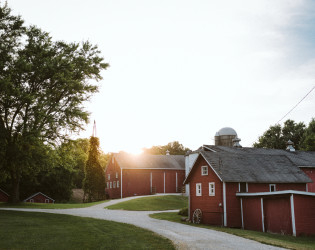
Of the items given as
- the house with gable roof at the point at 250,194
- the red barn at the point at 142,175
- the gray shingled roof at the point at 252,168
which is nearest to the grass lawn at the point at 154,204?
the house with gable roof at the point at 250,194

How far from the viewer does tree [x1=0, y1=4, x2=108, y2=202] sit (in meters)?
26.6

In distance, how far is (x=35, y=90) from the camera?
95.0ft

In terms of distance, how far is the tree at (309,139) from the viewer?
60.1m

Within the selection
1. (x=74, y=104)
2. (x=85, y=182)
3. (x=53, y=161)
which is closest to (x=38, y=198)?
(x=85, y=182)

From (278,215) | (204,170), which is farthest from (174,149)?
(278,215)

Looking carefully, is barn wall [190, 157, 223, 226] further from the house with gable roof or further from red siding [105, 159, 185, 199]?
red siding [105, 159, 185, 199]

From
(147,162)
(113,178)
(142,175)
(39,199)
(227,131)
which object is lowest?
(39,199)

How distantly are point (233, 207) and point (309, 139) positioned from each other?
1481 inches

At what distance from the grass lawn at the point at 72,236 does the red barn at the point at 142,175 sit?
115 feet

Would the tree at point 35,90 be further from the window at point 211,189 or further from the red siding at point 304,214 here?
the red siding at point 304,214

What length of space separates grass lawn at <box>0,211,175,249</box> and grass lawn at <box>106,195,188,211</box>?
1527cm

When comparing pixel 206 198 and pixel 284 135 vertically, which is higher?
pixel 284 135

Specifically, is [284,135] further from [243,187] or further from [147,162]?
[243,187]

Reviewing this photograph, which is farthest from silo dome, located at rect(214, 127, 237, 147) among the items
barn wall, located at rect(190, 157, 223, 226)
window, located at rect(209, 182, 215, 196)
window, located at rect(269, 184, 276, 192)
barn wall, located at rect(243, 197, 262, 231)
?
barn wall, located at rect(243, 197, 262, 231)
